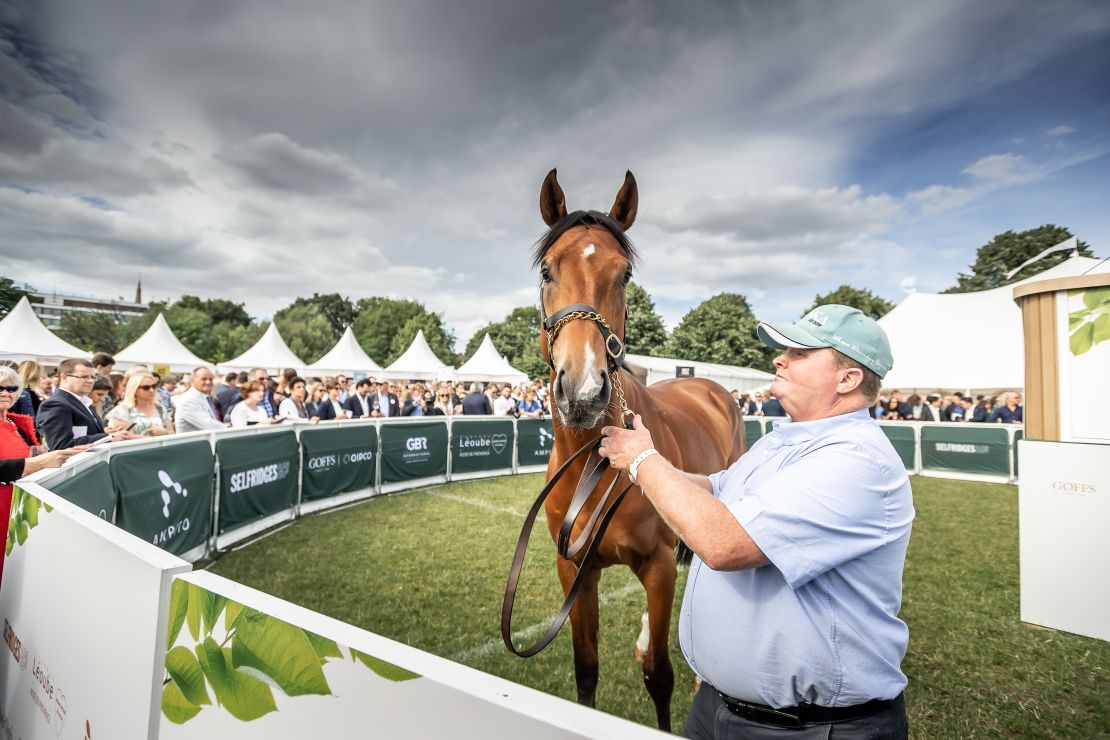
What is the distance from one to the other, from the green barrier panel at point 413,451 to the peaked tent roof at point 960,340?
59.4ft

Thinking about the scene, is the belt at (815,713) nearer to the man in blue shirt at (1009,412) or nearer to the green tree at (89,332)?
the man in blue shirt at (1009,412)

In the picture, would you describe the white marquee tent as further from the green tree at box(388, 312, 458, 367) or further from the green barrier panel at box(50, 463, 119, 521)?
the green tree at box(388, 312, 458, 367)

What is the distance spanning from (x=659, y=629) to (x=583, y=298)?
186 centimetres

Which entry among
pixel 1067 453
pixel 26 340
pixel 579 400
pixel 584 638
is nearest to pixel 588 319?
pixel 579 400

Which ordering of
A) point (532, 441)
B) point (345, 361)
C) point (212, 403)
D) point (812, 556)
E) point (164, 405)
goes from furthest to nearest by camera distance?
point (345, 361) < point (532, 441) < point (164, 405) < point (212, 403) < point (812, 556)

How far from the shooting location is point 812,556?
1.24 metres

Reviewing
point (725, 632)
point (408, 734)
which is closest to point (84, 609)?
A: point (408, 734)

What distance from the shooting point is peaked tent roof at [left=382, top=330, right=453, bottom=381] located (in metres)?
27.1

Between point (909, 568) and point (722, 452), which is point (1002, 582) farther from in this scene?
point (722, 452)

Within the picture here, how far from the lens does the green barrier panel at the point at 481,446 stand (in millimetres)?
11516

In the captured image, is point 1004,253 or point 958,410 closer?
point 958,410

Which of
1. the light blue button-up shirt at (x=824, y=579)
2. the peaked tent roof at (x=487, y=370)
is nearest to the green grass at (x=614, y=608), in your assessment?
the light blue button-up shirt at (x=824, y=579)

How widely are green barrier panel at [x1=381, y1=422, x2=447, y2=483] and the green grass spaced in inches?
57.3

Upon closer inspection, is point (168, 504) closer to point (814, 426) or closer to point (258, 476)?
point (258, 476)
